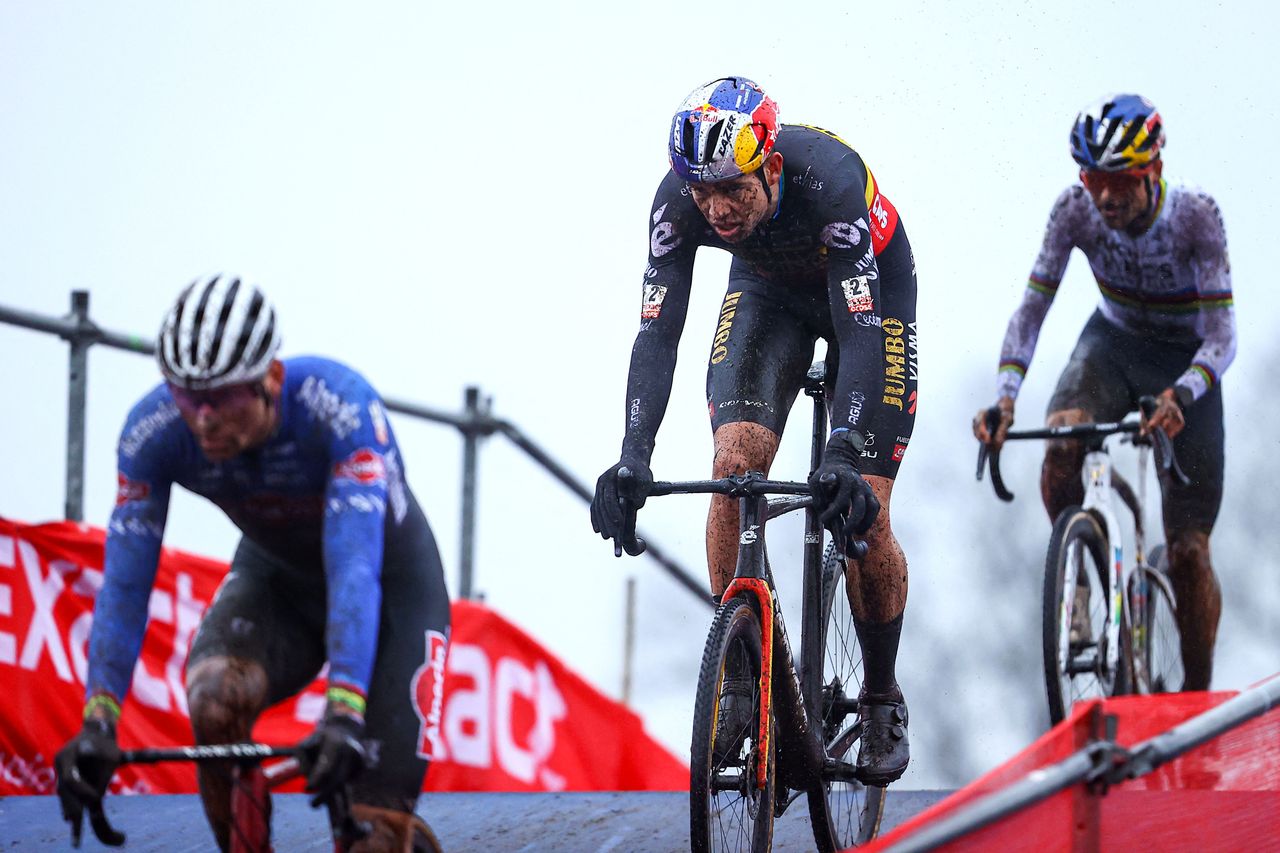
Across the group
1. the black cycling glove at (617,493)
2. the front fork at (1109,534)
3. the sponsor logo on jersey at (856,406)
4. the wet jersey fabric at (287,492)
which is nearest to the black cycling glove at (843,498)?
the sponsor logo on jersey at (856,406)

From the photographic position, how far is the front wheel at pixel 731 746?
461 cm

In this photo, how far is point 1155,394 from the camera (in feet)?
25.1

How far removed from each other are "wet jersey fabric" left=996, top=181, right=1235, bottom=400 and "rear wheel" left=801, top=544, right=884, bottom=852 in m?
1.86

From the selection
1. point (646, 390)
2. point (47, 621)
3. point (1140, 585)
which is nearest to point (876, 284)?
point (646, 390)

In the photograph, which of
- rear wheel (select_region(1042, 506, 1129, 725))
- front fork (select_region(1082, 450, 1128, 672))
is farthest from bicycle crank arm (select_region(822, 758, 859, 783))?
front fork (select_region(1082, 450, 1128, 672))

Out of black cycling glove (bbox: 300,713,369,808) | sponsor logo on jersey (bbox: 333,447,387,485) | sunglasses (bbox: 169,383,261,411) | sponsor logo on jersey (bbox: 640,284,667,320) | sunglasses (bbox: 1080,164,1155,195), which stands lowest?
black cycling glove (bbox: 300,713,369,808)

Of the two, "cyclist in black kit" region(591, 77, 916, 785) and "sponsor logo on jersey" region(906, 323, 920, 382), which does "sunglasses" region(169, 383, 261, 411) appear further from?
"sponsor logo on jersey" region(906, 323, 920, 382)

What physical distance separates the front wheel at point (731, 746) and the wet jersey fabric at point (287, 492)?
37.4 inches

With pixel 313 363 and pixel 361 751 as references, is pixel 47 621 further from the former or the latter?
pixel 361 751

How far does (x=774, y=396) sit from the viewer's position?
5.61 metres

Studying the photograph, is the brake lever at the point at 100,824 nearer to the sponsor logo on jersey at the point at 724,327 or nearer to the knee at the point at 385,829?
the knee at the point at 385,829

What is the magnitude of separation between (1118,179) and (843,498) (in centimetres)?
280

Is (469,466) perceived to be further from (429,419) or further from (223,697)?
(223,697)

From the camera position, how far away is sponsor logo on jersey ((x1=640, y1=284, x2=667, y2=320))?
18.0 feet
